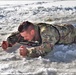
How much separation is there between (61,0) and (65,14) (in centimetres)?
364

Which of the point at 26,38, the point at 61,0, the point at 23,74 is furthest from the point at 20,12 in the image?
the point at 23,74

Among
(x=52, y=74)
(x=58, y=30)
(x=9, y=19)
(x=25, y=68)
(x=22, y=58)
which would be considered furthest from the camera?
(x=9, y=19)

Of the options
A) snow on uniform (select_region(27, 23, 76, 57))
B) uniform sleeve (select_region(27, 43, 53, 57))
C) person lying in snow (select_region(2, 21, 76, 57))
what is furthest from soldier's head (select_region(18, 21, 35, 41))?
uniform sleeve (select_region(27, 43, 53, 57))

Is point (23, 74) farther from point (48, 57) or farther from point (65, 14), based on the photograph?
point (65, 14)

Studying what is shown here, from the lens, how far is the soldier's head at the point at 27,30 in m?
4.72

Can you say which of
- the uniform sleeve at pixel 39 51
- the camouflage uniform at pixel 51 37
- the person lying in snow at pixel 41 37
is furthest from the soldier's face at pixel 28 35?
the uniform sleeve at pixel 39 51

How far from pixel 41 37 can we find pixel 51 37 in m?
0.17

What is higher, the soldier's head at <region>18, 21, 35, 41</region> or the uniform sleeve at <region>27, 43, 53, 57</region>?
the soldier's head at <region>18, 21, 35, 41</region>

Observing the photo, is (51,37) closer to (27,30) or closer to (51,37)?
(51,37)

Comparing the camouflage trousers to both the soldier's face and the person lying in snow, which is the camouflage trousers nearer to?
the person lying in snow

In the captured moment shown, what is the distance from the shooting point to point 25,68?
152 inches

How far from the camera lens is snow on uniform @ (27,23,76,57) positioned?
4.29 meters

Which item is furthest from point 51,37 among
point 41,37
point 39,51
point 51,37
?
point 39,51

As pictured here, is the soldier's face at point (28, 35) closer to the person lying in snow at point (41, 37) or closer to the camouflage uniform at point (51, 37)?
the person lying in snow at point (41, 37)
